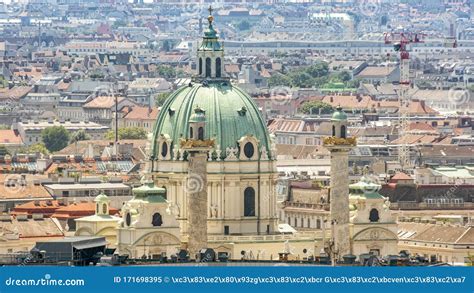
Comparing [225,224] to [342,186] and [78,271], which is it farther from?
[78,271]

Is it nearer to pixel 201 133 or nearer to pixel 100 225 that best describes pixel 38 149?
pixel 100 225

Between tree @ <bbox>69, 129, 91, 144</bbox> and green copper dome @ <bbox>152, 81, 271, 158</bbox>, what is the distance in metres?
67.0

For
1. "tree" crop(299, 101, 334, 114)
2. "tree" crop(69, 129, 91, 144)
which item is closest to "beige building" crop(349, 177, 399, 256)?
"tree" crop(69, 129, 91, 144)

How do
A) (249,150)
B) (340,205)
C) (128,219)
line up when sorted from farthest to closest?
1. (249,150)
2. (128,219)
3. (340,205)

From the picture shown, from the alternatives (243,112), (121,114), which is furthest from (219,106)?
(121,114)

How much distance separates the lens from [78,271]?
192ft

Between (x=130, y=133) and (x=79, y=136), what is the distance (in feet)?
16.3

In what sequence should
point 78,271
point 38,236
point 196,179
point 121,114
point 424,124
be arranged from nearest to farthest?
point 78,271, point 196,179, point 38,236, point 424,124, point 121,114

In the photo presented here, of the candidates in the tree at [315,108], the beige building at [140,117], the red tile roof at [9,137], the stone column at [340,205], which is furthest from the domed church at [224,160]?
the tree at [315,108]

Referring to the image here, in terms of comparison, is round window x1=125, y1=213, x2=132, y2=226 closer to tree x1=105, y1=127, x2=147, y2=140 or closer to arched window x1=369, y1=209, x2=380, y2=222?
arched window x1=369, y1=209, x2=380, y2=222

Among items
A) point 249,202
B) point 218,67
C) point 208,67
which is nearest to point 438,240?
point 249,202

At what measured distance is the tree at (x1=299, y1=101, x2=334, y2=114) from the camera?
175000 mm

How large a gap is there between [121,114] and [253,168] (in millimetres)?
91474

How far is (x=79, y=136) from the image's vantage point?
513ft
